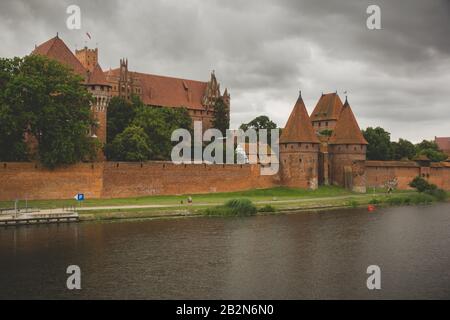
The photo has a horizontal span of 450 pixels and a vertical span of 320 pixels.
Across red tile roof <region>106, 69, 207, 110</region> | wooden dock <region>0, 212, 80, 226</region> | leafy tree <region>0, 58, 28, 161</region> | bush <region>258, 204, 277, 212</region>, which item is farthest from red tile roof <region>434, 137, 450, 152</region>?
wooden dock <region>0, 212, 80, 226</region>

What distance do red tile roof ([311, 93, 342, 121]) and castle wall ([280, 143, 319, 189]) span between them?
1511 centimetres

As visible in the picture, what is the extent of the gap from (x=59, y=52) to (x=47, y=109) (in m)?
11.5

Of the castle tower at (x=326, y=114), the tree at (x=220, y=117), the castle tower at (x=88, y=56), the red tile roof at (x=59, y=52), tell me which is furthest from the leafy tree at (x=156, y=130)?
the castle tower at (x=88, y=56)

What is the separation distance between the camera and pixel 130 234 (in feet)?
78.5

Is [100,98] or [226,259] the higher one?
[100,98]

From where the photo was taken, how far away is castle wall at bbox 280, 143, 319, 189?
150 feet

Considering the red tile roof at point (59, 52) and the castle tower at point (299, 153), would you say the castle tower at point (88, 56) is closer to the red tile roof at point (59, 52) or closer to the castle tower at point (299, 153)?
the red tile roof at point (59, 52)

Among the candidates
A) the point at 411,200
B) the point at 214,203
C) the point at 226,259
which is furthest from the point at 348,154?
the point at 226,259

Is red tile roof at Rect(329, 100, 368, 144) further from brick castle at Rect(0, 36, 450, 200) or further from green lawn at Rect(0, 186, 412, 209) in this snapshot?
green lawn at Rect(0, 186, 412, 209)

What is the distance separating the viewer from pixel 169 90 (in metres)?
63.9

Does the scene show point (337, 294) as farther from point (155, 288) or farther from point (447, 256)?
point (447, 256)

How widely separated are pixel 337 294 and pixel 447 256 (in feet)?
24.4

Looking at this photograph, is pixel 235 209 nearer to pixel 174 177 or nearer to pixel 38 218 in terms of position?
pixel 174 177
